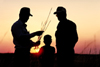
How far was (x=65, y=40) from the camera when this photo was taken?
16.5 ft

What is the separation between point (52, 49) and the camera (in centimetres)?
641

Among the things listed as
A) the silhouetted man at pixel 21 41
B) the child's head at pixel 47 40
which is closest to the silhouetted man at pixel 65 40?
the silhouetted man at pixel 21 41

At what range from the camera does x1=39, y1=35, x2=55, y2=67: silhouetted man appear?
6.23 metres

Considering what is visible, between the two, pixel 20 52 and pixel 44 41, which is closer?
pixel 20 52

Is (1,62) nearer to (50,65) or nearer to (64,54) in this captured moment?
(50,65)

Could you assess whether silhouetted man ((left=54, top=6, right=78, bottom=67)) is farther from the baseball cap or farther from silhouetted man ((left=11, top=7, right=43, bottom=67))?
the baseball cap

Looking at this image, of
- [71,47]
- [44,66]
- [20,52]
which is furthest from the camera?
[44,66]

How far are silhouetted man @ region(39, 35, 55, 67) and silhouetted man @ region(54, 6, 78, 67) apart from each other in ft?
3.71

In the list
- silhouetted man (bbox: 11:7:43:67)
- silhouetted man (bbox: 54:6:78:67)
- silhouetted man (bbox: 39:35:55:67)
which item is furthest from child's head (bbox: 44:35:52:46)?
silhouetted man (bbox: 11:7:43:67)

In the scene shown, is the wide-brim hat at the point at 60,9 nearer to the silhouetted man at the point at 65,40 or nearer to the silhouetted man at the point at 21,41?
the silhouetted man at the point at 65,40

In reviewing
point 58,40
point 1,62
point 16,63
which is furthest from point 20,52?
point 1,62

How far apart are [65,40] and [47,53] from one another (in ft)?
4.61

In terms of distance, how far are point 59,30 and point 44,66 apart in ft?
5.06

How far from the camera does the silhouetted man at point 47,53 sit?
623 centimetres
